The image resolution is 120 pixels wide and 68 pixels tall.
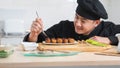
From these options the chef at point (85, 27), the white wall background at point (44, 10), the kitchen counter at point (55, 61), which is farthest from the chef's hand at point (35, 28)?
the white wall background at point (44, 10)

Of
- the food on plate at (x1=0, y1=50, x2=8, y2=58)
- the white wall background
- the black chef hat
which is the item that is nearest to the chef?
the black chef hat

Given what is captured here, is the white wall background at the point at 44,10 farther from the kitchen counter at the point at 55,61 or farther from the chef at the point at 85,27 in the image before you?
the kitchen counter at the point at 55,61

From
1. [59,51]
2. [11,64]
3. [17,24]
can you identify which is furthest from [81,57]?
[17,24]

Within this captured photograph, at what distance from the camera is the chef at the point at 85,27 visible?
1.48 metres

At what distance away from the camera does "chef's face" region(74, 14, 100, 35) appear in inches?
65.7

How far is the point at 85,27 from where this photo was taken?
173 cm

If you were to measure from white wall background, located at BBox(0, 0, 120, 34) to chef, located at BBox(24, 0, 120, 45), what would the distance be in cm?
119

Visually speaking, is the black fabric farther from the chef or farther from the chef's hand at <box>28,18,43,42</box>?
the chef's hand at <box>28,18,43,42</box>

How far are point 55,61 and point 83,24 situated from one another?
0.81 meters

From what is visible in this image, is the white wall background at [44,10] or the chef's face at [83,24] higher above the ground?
the white wall background at [44,10]

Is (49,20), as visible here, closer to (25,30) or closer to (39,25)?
(25,30)

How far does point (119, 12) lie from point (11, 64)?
8.43 feet

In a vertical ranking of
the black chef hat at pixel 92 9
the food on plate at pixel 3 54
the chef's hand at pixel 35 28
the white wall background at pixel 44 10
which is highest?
the white wall background at pixel 44 10

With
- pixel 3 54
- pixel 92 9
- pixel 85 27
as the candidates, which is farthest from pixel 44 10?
pixel 3 54
